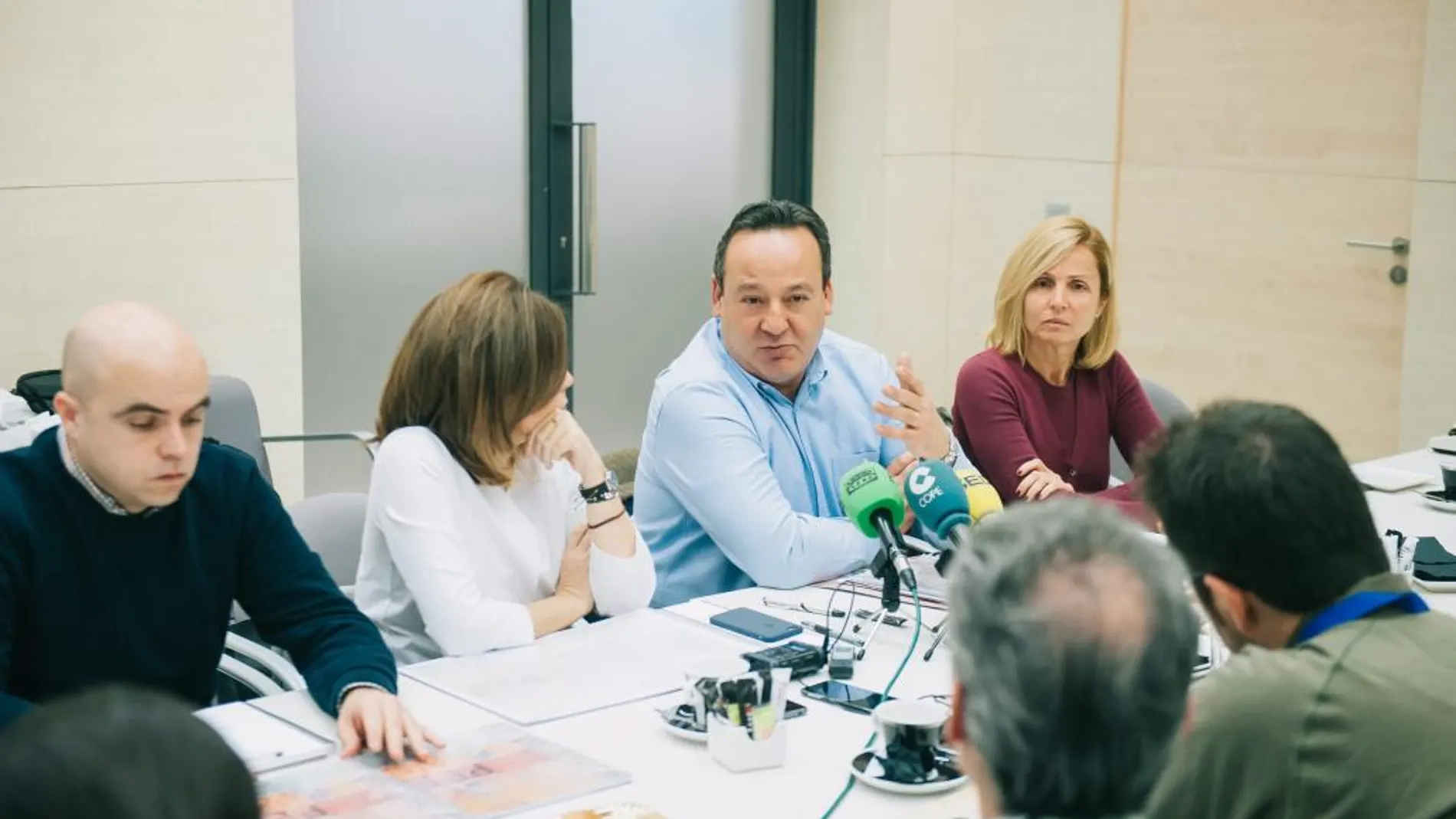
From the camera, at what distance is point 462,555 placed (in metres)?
2.65

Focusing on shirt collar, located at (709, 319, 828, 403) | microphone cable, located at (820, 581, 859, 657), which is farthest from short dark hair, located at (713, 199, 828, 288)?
microphone cable, located at (820, 581, 859, 657)

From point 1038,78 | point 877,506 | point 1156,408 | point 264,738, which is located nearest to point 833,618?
point 877,506

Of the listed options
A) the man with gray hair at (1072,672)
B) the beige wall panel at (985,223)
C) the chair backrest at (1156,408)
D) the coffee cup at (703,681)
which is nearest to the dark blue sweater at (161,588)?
the coffee cup at (703,681)

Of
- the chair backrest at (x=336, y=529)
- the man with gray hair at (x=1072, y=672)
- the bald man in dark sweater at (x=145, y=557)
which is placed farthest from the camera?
the chair backrest at (x=336, y=529)

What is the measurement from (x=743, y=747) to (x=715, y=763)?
6 cm

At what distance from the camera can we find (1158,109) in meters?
5.94

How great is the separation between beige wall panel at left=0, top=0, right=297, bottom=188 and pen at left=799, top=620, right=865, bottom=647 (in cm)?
260

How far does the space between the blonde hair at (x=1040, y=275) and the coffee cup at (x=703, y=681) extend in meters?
1.65

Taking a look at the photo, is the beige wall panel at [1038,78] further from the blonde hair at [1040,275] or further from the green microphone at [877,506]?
the green microphone at [877,506]

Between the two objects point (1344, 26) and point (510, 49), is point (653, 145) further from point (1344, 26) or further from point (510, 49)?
point (1344, 26)

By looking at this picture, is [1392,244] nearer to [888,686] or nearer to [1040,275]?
[1040,275]

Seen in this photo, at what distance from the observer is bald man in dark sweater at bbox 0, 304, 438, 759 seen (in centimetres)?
226

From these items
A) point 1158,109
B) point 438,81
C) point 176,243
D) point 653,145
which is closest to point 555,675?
point 176,243

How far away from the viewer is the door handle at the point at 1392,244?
17.3 ft
